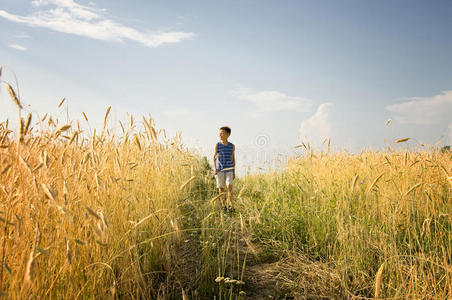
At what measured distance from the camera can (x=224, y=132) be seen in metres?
5.84

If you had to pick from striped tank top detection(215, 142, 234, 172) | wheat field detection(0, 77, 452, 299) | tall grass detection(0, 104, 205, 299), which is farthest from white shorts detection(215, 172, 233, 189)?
tall grass detection(0, 104, 205, 299)

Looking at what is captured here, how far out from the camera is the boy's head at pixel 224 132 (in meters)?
5.82

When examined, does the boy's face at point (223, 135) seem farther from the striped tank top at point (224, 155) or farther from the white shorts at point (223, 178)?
the white shorts at point (223, 178)

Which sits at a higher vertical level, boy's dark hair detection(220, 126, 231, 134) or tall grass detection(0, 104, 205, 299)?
boy's dark hair detection(220, 126, 231, 134)

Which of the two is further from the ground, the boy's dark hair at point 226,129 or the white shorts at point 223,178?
the boy's dark hair at point 226,129

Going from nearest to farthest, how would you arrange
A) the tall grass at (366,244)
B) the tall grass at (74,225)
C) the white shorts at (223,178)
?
the tall grass at (74,225) → the tall grass at (366,244) → the white shorts at (223,178)

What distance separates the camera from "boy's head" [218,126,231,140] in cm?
582

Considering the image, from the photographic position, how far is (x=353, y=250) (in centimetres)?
235

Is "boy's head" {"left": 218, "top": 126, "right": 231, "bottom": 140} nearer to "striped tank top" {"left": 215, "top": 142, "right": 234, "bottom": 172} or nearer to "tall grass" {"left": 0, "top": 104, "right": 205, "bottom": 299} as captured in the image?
"striped tank top" {"left": 215, "top": 142, "right": 234, "bottom": 172}

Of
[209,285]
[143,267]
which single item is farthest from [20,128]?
[209,285]

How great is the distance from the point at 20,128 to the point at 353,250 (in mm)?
2482

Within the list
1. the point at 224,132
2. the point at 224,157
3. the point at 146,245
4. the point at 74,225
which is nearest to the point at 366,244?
the point at 146,245

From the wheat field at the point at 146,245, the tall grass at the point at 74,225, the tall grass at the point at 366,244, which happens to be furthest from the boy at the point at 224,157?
the tall grass at the point at 74,225

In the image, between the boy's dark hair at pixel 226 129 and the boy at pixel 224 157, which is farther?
the boy's dark hair at pixel 226 129
